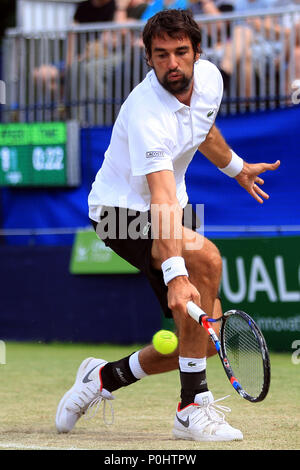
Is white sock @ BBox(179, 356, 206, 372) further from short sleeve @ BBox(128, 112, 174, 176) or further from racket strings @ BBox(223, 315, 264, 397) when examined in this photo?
short sleeve @ BBox(128, 112, 174, 176)

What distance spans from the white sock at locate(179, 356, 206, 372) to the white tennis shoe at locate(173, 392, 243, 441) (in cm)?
13

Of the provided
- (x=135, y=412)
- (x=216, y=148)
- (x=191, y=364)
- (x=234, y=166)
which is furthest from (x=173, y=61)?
(x=135, y=412)

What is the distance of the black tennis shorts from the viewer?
4.79 meters

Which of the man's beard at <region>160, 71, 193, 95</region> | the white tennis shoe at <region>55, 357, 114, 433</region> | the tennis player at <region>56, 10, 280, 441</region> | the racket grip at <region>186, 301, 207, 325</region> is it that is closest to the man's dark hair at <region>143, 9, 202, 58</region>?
the tennis player at <region>56, 10, 280, 441</region>

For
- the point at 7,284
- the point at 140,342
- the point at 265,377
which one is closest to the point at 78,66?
the point at 7,284

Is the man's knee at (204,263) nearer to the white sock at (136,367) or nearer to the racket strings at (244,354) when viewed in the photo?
the racket strings at (244,354)

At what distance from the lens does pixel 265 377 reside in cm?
398

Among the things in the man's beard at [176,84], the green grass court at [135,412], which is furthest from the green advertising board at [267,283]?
the man's beard at [176,84]

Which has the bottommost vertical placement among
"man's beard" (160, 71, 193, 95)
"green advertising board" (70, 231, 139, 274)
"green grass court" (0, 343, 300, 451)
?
"green advertising board" (70, 231, 139, 274)

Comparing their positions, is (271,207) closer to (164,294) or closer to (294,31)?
(294,31)

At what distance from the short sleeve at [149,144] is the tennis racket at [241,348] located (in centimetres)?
66

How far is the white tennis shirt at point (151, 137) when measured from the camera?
4520 millimetres

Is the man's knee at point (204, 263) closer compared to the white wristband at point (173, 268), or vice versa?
the white wristband at point (173, 268)

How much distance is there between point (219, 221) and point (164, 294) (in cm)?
506
